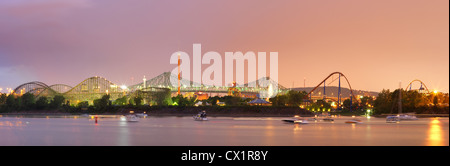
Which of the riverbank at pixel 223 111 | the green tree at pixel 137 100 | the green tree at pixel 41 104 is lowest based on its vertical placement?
the riverbank at pixel 223 111

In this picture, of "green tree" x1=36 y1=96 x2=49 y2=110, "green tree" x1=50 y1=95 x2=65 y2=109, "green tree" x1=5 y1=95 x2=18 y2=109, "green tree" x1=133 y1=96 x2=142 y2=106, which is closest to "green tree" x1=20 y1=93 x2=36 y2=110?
"green tree" x1=36 y1=96 x2=49 y2=110

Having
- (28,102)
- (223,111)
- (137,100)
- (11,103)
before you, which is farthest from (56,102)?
(223,111)

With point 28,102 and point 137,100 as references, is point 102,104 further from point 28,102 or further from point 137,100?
point 28,102

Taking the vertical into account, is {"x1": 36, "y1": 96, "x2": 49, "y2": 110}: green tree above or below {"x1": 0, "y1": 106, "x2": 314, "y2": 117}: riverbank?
above

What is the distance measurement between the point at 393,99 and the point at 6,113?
80.9 meters

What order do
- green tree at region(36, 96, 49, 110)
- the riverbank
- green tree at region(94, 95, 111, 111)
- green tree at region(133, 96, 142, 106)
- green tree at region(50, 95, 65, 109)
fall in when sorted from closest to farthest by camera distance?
the riverbank → green tree at region(133, 96, 142, 106) → green tree at region(94, 95, 111, 111) → green tree at region(50, 95, 65, 109) → green tree at region(36, 96, 49, 110)

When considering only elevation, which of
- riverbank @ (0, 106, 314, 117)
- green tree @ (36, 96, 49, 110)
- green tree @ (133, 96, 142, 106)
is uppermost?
green tree @ (133, 96, 142, 106)

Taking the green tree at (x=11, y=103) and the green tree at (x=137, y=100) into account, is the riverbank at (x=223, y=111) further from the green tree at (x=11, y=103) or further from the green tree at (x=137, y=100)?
the green tree at (x=11, y=103)

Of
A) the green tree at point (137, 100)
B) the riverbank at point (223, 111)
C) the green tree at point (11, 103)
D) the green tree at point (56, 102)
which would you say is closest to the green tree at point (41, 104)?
the green tree at point (56, 102)

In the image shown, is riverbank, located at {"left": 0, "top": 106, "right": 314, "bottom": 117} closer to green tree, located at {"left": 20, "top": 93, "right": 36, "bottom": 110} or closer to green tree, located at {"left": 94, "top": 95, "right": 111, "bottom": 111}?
green tree, located at {"left": 94, "top": 95, "right": 111, "bottom": 111}
